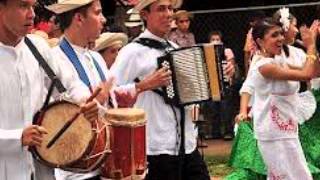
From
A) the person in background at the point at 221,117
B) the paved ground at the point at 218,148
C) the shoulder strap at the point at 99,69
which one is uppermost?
the shoulder strap at the point at 99,69

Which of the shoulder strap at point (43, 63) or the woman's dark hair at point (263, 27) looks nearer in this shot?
the shoulder strap at point (43, 63)

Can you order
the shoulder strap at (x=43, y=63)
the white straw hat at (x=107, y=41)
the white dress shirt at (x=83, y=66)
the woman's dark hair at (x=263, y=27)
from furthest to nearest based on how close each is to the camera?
the woman's dark hair at (x=263, y=27), the white straw hat at (x=107, y=41), the white dress shirt at (x=83, y=66), the shoulder strap at (x=43, y=63)

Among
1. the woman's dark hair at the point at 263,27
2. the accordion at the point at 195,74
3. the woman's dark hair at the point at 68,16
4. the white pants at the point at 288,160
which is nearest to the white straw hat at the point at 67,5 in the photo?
the woman's dark hair at the point at 68,16

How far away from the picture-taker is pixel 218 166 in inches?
428

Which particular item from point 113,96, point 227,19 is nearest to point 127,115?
point 113,96

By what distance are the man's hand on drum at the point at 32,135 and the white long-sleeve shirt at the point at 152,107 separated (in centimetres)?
175

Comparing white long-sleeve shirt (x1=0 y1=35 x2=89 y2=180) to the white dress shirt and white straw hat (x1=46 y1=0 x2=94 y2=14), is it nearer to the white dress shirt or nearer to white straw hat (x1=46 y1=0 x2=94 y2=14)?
the white dress shirt

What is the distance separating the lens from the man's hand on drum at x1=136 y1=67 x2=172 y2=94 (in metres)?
5.41

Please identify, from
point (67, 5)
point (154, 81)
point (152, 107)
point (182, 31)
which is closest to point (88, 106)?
point (67, 5)

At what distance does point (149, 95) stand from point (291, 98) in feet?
6.46

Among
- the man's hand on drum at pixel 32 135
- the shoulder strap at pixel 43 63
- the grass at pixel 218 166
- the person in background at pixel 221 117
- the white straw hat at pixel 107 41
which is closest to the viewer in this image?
the man's hand on drum at pixel 32 135

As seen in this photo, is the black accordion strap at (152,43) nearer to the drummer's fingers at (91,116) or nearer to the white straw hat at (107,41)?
the white straw hat at (107,41)

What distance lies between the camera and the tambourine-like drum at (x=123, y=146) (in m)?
4.75

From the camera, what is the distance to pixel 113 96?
5.11 m
